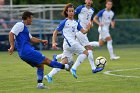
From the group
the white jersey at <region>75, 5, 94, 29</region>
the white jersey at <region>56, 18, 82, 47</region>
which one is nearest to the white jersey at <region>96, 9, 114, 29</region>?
the white jersey at <region>75, 5, 94, 29</region>

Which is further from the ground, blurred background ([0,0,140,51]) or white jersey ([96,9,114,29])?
white jersey ([96,9,114,29])

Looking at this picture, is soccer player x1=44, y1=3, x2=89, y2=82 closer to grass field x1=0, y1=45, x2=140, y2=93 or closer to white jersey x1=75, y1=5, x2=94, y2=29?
grass field x1=0, y1=45, x2=140, y2=93

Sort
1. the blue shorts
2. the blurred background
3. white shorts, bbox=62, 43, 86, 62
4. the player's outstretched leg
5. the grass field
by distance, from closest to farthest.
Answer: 1. the grass field
2. the blue shorts
3. the player's outstretched leg
4. white shorts, bbox=62, 43, 86, 62
5. the blurred background

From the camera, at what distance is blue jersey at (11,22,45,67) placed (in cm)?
1286

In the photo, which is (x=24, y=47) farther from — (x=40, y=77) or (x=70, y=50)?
(x=70, y=50)

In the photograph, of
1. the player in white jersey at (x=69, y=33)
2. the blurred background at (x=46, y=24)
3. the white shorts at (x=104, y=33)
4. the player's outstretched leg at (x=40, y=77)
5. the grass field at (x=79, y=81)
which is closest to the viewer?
the grass field at (x=79, y=81)

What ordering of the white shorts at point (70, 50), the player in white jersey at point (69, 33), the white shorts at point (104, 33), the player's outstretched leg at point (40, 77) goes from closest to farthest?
the player's outstretched leg at point (40, 77), the player in white jersey at point (69, 33), the white shorts at point (70, 50), the white shorts at point (104, 33)

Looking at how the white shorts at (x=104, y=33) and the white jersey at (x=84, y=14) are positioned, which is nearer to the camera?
the white jersey at (x=84, y=14)

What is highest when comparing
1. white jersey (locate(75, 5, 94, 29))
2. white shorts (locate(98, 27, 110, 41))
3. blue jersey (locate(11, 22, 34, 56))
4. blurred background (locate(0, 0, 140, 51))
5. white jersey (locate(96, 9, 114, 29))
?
blue jersey (locate(11, 22, 34, 56))

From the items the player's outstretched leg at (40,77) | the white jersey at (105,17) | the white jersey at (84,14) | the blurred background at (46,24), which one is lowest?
the blurred background at (46,24)

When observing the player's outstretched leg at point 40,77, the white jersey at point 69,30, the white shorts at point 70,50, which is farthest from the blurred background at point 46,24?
the player's outstretched leg at point 40,77

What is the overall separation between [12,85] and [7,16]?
18.2 m

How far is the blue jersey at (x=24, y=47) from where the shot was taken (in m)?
12.9

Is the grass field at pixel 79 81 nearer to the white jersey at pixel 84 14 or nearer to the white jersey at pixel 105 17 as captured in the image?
the white jersey at pixel 84 14
